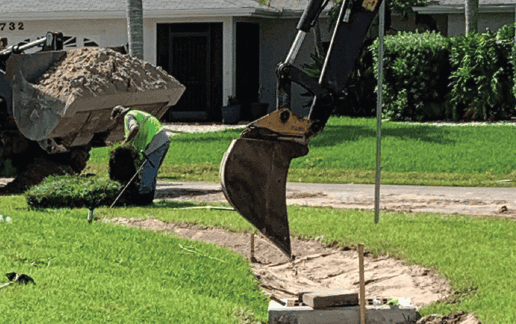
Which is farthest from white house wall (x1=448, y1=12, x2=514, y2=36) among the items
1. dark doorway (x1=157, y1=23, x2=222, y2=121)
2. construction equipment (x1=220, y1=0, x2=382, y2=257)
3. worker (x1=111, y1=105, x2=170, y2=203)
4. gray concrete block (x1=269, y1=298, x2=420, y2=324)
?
construction equipment (x1=220, y1=0, x2=382, y2=257)

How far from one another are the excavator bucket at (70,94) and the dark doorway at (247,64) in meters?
12.8

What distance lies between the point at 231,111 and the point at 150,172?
13159 mm

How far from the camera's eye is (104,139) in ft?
50.1

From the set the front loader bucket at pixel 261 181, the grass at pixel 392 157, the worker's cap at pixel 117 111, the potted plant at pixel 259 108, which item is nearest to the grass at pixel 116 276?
the front loader bucket at pixel 261 181

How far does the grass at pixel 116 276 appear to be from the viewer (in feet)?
22.1

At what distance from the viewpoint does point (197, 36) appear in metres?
27.4

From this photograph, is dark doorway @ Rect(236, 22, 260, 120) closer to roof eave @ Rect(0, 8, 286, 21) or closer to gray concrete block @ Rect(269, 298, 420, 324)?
roof eave @ Rect(0, 8, 286, 21)

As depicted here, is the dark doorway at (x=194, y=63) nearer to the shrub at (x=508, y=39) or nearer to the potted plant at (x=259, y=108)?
the potted plant at (x=259, y=108)

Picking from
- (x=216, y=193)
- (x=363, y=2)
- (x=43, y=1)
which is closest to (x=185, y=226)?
(x=216, y=193)

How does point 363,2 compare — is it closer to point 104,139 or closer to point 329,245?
point 329,245

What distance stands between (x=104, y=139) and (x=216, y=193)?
2.21m

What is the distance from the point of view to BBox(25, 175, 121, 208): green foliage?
12.4 metres

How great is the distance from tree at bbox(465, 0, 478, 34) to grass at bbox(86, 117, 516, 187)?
4.09 meters

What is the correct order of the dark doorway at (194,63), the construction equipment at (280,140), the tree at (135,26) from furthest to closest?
1. the dark doorway at (194,63)
2. the tree at (135,26)
3. the construction equipment at (280,140)
